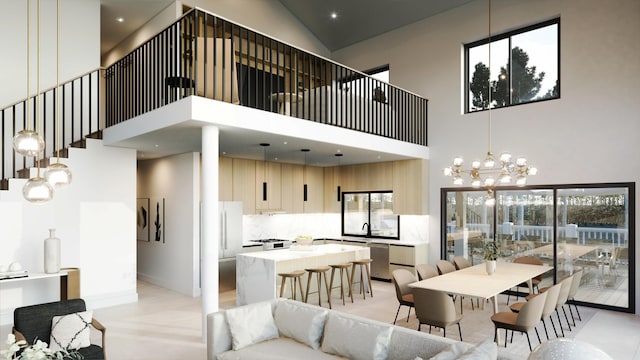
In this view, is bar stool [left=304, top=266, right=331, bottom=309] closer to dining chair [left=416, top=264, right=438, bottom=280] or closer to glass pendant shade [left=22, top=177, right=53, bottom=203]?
dining chair [left=416, top=264, right=438, bottom=280]

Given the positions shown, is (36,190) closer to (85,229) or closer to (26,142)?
(26,142)

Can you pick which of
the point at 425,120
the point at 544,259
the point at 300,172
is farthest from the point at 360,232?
the point at 544,259

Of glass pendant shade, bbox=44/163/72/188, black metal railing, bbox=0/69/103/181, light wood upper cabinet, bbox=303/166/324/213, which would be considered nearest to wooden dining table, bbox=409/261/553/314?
glass pendant shade, bbox=44/163/72/188

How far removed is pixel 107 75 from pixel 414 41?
629 cm

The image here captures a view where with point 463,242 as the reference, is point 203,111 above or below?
above

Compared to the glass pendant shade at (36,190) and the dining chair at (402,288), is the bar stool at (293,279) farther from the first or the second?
the glass pendant shade at (36,190)

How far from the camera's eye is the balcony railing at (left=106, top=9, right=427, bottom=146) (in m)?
5.42

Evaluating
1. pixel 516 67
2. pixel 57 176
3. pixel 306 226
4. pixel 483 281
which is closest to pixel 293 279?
pixel 483 281

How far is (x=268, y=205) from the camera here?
9.30 metres

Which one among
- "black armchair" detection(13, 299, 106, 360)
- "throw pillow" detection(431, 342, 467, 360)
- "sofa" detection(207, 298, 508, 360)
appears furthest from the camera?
"black armchair" detection(13, 299, 106, 360)

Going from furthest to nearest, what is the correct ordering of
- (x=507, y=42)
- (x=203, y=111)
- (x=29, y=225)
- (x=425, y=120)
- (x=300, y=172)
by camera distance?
(x=300, y=172)
(x=425, y=120)
(x=507, y=42)
(x=29, y=225)
(x=203, y=111)

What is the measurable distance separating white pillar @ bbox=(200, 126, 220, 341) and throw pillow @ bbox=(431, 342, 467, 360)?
3.11m

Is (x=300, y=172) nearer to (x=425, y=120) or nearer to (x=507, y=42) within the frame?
(x=425, y=120)

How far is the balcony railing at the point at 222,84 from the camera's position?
5.42 metres
